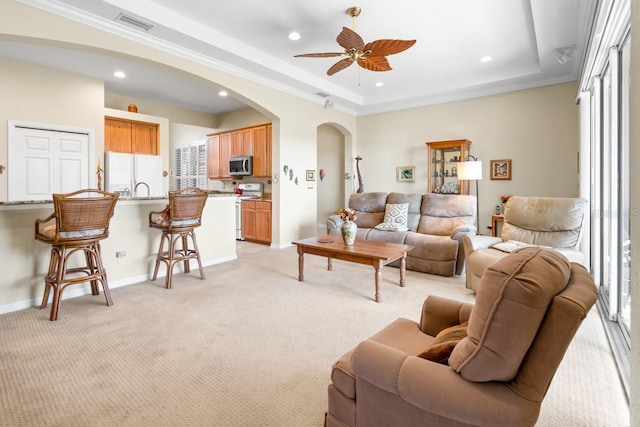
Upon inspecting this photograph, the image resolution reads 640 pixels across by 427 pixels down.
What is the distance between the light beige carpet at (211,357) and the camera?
1.65 meters

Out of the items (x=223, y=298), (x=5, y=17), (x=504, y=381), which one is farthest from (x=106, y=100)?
(x=504, y=381)

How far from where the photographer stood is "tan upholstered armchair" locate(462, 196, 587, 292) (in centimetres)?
324

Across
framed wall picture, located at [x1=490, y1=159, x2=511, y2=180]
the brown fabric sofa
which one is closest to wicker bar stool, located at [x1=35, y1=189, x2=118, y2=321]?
the brown fabric sofa

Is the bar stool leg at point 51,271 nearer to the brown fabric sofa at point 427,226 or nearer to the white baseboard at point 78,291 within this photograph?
the white baseboard at point 78,291

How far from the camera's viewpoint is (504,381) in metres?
1.02

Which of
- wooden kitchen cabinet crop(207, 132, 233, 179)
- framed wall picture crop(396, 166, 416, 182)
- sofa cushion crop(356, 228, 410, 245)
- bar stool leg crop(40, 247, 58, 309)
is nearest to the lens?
bar stool leg crop(40, 247, 58, 309)

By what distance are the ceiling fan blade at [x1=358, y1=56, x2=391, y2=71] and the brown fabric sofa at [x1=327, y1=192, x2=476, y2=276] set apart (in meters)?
2.15

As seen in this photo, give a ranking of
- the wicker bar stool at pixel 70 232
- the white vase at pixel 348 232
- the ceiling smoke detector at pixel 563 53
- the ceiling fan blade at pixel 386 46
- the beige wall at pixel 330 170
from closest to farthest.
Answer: the wicker bar stool at pixel 70 232 → the ceiling fan blade at pixel 386 46 → the white vase at pixel 348 232 → the ceiling smoke detector at pixel 563 53 → the beige wall at pixel 330 170

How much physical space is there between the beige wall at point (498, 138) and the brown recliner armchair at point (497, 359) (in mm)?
4901

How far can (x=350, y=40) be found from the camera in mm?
3152

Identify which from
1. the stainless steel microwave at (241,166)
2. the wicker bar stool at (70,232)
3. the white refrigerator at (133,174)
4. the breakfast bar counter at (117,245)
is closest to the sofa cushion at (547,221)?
the breakfast bar counter at (117,245)

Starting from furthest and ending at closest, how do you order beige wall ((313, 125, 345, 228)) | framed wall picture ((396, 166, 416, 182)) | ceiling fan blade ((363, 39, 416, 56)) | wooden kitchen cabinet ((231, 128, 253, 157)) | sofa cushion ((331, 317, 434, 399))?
Result: 1. beige wall ((313, 125, 345, 228))
2. wooden kitchen cabinet ((231, 128, 253, 157))
3. framed wall picture ((396, 166, 416, 182))
4. ceiling fan blade ((363, 39, 416, 56))
5. sofa cushion ((331, 317, 434, 399))

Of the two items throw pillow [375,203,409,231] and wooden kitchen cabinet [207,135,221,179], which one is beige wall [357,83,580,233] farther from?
wooden kitchen cabinet [207,135,221,179]

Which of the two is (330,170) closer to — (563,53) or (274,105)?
(274,105)
